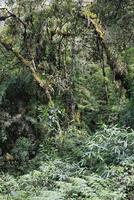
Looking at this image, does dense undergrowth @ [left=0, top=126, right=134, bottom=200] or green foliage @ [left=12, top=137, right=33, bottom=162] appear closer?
dense undergrowth @ [left=0, top=126, right=134, bottom=200]

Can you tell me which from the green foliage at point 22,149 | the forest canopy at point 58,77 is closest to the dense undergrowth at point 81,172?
the forest canopy at point 58,77

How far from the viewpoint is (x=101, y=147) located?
22.6 feet

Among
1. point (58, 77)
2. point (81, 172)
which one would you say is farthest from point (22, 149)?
point (81, 172)

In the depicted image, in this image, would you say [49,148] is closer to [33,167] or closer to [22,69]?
[33,167]

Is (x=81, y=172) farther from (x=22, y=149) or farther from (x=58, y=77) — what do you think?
(x=58, y=77)

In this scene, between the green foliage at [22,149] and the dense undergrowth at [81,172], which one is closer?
the dense undergrowth at [81,172]

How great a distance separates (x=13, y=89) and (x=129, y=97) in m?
2.51

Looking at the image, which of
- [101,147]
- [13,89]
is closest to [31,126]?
[13,89]

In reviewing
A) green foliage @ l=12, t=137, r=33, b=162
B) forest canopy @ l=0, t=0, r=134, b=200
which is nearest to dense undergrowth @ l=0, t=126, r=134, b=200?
forest canopy @ l=0, t=0, r=134, b=200

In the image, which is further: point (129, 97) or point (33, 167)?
point (129, 97)

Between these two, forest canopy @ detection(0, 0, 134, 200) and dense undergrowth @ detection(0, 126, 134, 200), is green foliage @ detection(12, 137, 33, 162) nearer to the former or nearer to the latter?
forest canopy @ detection(0, 0, 134, 200)

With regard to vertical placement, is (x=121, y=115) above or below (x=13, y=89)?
below

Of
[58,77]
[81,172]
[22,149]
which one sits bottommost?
[81,172]

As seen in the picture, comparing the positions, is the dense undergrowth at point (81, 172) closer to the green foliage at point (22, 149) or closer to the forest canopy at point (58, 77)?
the forest canopy at point (58, 77)
